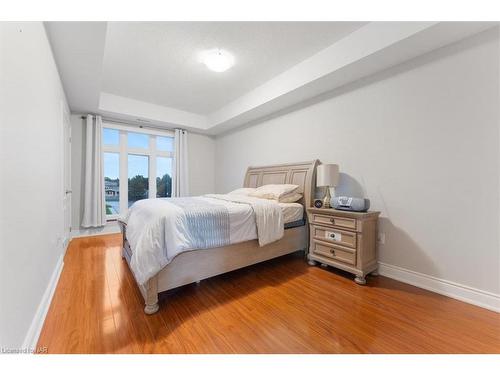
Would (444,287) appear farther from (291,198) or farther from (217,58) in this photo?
(217,58)

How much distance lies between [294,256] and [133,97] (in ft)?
13.1

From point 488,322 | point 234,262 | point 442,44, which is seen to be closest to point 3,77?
point 234,262

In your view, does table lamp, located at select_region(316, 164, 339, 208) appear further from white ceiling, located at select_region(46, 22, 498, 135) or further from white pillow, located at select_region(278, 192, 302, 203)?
white ceiling, located at select_region(46, 22, 498, 135)

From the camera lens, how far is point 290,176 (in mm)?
3283

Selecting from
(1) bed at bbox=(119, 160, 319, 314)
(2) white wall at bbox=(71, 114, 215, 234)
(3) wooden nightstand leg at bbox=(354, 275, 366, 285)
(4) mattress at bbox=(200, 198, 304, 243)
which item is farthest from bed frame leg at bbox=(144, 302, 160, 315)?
(2) white wall at bbox=(71, 114, 215, 234)

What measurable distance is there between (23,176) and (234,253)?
1662 millimetres

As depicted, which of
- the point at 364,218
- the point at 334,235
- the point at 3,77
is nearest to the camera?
the point at 3,77

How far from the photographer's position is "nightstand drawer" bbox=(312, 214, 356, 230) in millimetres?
2201

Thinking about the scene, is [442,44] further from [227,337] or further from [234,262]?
[227,337]

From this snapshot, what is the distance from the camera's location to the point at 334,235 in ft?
7.77

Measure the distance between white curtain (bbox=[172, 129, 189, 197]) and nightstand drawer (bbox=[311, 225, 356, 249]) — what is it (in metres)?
3.34

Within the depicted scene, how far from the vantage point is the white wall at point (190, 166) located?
3.90 meters

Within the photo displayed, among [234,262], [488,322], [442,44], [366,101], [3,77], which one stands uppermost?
[442,44]

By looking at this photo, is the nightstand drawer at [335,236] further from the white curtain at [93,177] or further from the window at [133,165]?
the white curtain at [93,177]
